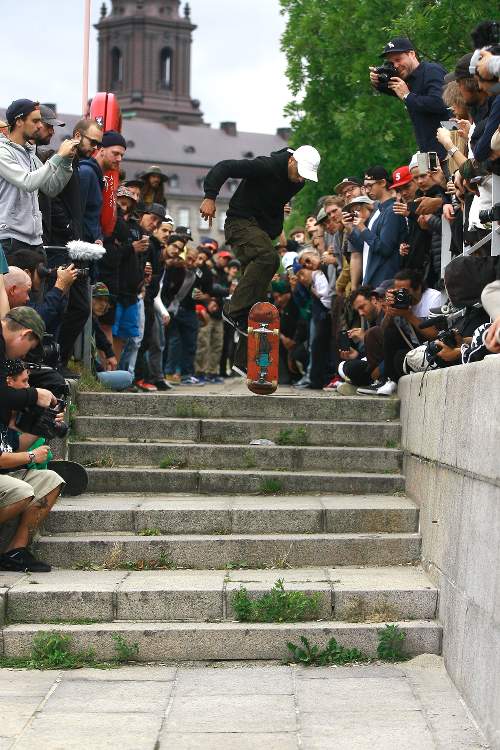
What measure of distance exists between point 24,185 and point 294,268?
7.35 meters

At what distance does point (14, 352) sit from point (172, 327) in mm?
8655

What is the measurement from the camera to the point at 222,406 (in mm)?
10828

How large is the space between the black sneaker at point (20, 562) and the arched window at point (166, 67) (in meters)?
160

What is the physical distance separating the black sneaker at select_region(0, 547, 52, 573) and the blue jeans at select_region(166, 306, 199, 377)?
857 centimetres

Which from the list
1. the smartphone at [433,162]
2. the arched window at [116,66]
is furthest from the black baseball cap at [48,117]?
the arched window at [116,66]

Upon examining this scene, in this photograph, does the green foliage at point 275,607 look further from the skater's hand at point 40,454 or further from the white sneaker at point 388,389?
the white sneaker at point 388,389

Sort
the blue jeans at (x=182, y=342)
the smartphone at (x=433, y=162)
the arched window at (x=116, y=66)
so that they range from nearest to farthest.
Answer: the smartphone at (x=433, y=162)
the blue jeans at (x=182, y=342)
the arched window at (x=116, y=66)

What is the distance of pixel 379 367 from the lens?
1181 cm

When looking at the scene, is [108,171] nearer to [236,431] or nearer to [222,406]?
[222,406]

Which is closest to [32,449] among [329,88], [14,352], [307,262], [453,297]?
[14,352]

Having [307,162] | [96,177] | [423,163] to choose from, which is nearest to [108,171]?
[96,177]

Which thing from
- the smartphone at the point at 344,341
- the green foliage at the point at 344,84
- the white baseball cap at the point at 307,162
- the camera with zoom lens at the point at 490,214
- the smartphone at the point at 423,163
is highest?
the green foliage at the point at 344,84

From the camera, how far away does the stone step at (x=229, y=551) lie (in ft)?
28.2

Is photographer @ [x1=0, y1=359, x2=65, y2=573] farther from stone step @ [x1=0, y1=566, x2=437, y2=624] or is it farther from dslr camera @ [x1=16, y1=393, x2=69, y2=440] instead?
stone step @ [x1=0, y1=566, x2=437, y2=624]
